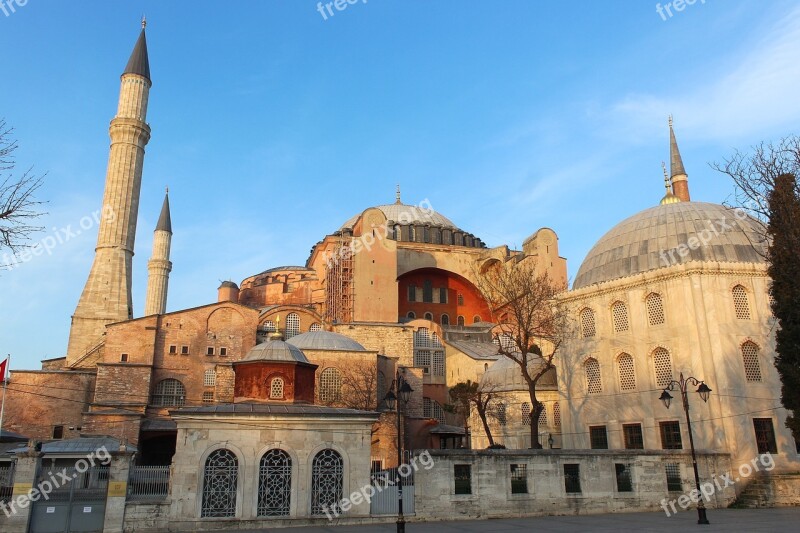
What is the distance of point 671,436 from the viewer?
22.0 m

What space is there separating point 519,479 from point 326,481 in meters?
5.80

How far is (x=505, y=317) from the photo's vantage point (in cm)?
4369

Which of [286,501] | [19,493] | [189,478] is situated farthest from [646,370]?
[19,493]

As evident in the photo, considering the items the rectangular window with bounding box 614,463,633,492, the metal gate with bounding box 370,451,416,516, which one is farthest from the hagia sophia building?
the rectangular window with bounding box 614,463,633,492

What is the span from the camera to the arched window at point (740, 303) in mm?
22422

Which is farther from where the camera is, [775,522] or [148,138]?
[148,138]

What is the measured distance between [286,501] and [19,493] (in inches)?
236

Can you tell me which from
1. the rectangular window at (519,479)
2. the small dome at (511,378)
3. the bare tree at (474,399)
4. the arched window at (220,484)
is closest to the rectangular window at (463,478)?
the rectangular window at (519,479)

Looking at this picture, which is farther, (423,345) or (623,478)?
(423,345)

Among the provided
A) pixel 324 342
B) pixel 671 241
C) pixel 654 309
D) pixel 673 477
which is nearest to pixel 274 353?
pixel 324 342

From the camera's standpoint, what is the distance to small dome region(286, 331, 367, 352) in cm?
3162

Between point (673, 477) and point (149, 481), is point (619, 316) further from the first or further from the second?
point (149, 481)

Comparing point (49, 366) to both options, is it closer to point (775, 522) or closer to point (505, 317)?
point (505, 317)

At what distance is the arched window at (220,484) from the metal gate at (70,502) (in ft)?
7.50
